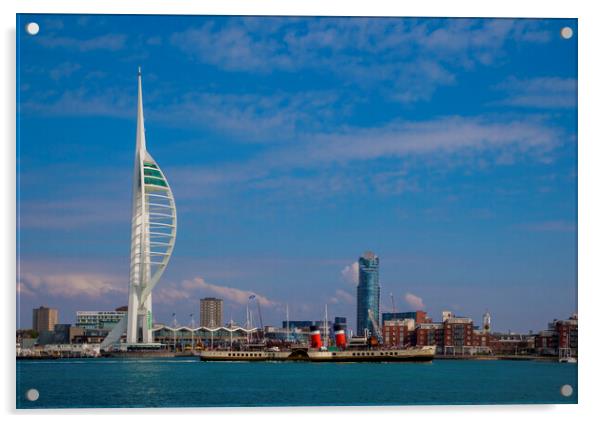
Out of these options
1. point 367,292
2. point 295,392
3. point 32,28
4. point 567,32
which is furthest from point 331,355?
point 32,28

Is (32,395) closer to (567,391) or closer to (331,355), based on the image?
(567,391)

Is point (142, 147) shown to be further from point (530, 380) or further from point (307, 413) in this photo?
point (530, 380)

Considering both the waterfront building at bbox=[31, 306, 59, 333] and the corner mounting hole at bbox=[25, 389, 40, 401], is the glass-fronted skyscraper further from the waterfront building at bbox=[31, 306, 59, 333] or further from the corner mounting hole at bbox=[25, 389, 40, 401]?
the corner mounting hole at bbox=[25, 389, 40, 401]

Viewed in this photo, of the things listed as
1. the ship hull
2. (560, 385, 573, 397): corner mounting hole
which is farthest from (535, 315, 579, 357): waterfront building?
the ship hull

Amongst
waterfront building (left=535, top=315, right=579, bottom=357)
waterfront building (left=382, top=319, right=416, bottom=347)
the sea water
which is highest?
waterfront building (left=535, top=315, right=579, bottom=357)

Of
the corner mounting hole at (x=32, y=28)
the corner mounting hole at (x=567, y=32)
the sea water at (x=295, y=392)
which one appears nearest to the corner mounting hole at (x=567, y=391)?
the sea water at (x=295, y=392)

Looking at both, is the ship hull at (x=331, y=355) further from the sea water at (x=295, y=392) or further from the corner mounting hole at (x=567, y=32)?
the corner mounting hole at (x=567, y=32)

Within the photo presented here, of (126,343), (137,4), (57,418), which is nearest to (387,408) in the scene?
(57,418)
